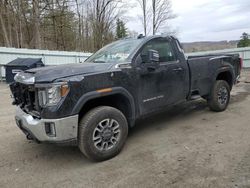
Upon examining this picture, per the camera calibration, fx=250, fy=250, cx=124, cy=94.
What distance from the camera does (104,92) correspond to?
3650 mm

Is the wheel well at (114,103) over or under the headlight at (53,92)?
under

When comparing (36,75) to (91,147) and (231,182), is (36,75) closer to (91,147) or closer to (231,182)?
(91,147)

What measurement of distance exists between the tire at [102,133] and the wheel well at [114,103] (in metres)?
0.16

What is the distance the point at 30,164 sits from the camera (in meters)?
3.77

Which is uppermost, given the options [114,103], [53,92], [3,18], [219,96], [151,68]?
[3,18]

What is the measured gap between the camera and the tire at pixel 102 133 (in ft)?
11.5

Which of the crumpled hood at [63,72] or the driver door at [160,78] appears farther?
the driver door at [160,78]

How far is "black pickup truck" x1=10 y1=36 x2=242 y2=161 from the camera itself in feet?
10.8

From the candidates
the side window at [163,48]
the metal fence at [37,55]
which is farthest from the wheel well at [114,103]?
the metal fence at [37,55]

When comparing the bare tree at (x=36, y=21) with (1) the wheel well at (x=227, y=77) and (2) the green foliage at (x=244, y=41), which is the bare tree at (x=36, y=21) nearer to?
(1) the wheel well at (x=227, y=77)

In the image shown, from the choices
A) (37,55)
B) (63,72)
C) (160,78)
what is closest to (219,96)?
(160,78)

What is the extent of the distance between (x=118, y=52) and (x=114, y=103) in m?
0.98

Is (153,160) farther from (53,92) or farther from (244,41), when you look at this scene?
(244,41)

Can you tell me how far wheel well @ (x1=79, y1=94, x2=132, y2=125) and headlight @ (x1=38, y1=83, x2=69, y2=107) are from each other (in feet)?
1.73
